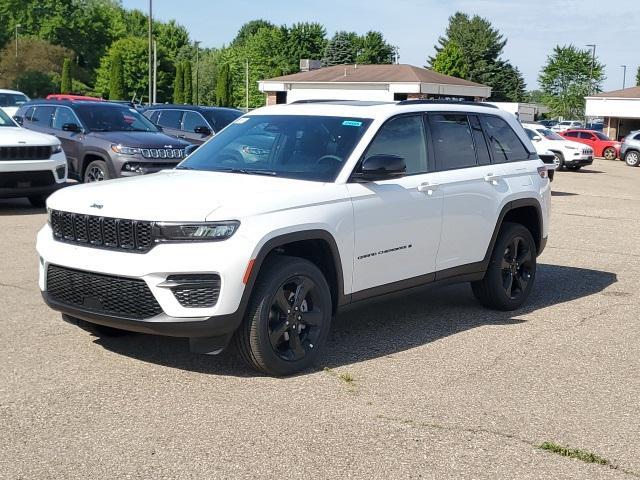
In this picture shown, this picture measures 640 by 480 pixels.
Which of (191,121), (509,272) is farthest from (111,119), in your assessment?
(509,272)

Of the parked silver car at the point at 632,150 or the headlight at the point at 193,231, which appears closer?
the headlight at the point at 193,231

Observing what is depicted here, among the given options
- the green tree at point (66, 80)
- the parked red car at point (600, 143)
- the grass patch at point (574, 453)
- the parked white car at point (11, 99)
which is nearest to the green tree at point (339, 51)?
the green tree at point (66, 80)

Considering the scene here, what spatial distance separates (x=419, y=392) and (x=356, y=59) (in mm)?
106641

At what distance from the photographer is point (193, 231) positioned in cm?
543

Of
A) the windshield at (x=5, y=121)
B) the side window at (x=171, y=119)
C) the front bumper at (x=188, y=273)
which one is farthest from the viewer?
the side window at (x=171, y=119)

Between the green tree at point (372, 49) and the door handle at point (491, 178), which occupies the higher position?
the green tree at point (372, 49)

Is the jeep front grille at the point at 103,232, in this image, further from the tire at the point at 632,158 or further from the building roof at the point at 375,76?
the building roof at the point at 375,76

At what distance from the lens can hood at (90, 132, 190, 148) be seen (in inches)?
607

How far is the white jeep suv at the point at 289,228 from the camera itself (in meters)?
5.45

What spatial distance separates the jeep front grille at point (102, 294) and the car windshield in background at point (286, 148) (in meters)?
1.44

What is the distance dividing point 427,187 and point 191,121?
1375 cm

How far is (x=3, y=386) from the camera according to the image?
554 cm

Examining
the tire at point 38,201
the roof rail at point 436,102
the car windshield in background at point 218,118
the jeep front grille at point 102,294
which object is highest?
the roof rail at point 436,102

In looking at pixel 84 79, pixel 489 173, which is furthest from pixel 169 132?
pixel 84 79
